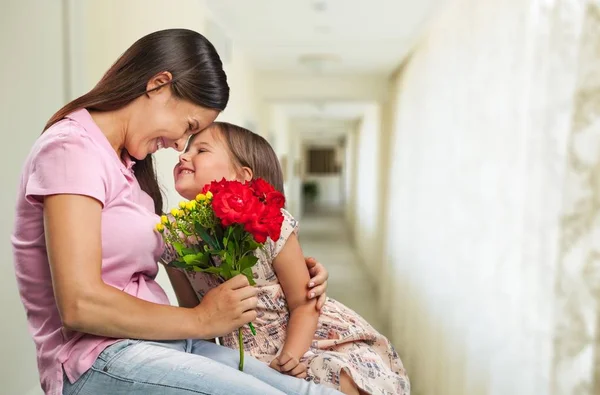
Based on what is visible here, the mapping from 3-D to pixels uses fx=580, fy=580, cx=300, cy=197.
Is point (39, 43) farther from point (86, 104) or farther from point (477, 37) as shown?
point (477, 37)

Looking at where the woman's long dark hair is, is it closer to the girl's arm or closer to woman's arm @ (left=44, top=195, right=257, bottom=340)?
woman's arm @ (left=44, top=195, right=257, bottom=340)

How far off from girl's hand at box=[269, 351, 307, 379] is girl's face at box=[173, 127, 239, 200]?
397 millimetres

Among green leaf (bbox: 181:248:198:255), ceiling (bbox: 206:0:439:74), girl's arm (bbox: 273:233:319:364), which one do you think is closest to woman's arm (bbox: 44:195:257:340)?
green leaf (bbox: 181:248:198:255)

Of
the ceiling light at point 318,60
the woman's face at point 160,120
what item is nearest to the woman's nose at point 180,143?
the woman's face at point 160,120

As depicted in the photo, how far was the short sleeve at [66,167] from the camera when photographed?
0.88 metres

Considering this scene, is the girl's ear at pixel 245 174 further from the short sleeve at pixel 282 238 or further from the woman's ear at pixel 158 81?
the woman's ear at pixel 158 81

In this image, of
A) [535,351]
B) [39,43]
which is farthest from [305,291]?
[39,43]

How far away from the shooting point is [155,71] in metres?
1.03

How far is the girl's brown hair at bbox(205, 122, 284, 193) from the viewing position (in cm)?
130

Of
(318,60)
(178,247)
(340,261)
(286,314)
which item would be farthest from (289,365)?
(340,261)

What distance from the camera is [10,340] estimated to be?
169 cm

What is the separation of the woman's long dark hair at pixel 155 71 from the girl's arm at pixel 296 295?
0.37 m

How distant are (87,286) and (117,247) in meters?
0.12

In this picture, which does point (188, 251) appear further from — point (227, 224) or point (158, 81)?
point (158, 81)
